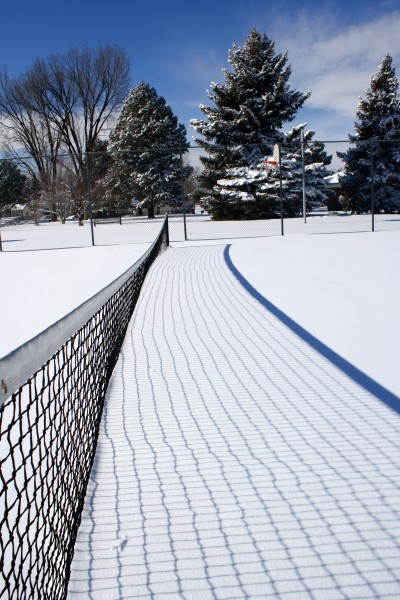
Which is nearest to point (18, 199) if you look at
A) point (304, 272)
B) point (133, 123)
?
point (133, 123)

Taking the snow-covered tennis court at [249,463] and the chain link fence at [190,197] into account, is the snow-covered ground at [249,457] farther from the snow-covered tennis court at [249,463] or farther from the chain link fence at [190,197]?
the chain link fence at [190,197]

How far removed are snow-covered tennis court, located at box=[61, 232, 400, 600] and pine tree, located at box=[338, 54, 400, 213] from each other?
24.0m

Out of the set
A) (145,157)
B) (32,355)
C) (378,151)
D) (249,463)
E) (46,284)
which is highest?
(145,157)

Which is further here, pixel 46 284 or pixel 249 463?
pixel 46 284

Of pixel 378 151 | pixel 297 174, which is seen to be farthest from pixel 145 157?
pixel 378 151

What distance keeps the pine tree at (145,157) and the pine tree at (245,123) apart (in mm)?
6045

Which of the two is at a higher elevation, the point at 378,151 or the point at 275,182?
the point at 378,151

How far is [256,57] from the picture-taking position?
25.5 meters

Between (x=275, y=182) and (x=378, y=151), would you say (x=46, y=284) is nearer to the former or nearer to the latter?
(x=275, y=182)

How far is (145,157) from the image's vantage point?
107 feet

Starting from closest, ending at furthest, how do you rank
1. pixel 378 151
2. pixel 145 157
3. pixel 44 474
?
pixel 44 474
pixel 378 151
pixel 145 157

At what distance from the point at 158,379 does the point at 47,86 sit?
1691 inches

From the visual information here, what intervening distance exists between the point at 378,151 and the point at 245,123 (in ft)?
25.9

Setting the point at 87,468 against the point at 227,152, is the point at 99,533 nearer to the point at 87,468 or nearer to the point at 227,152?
the point at 87,468
